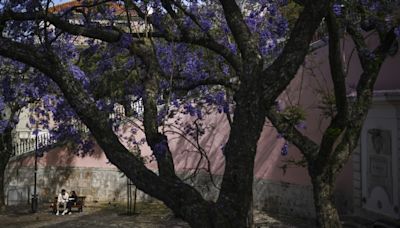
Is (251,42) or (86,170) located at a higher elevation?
(251,42)

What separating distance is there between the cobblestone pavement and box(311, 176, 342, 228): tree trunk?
20.1 feet

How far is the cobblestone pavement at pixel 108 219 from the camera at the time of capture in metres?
14.2

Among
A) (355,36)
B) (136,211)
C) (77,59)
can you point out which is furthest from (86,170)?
(355,36)

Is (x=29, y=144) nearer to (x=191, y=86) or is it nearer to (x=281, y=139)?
(x=281, y=139)

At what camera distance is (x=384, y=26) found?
9023mm

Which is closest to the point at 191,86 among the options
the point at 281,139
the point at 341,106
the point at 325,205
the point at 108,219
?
the point at 341,106

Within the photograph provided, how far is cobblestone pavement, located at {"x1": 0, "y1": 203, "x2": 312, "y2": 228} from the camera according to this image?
1424cm

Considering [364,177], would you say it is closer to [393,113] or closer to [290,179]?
[393,113]

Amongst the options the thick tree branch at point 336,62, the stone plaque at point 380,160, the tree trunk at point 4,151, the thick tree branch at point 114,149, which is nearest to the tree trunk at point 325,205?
the thick tree branch at point 336,62

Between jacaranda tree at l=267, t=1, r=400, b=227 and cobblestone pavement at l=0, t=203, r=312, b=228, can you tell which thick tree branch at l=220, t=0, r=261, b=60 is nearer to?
jacaranda tree at l=267, t=1, r=400, b=227

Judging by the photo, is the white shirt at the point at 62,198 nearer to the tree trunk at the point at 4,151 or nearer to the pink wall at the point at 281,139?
the tree trunk at the point at 4,151

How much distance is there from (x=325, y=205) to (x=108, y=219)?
30.0ft

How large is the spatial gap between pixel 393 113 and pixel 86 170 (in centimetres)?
1067

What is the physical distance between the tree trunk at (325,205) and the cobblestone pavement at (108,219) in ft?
20.1
